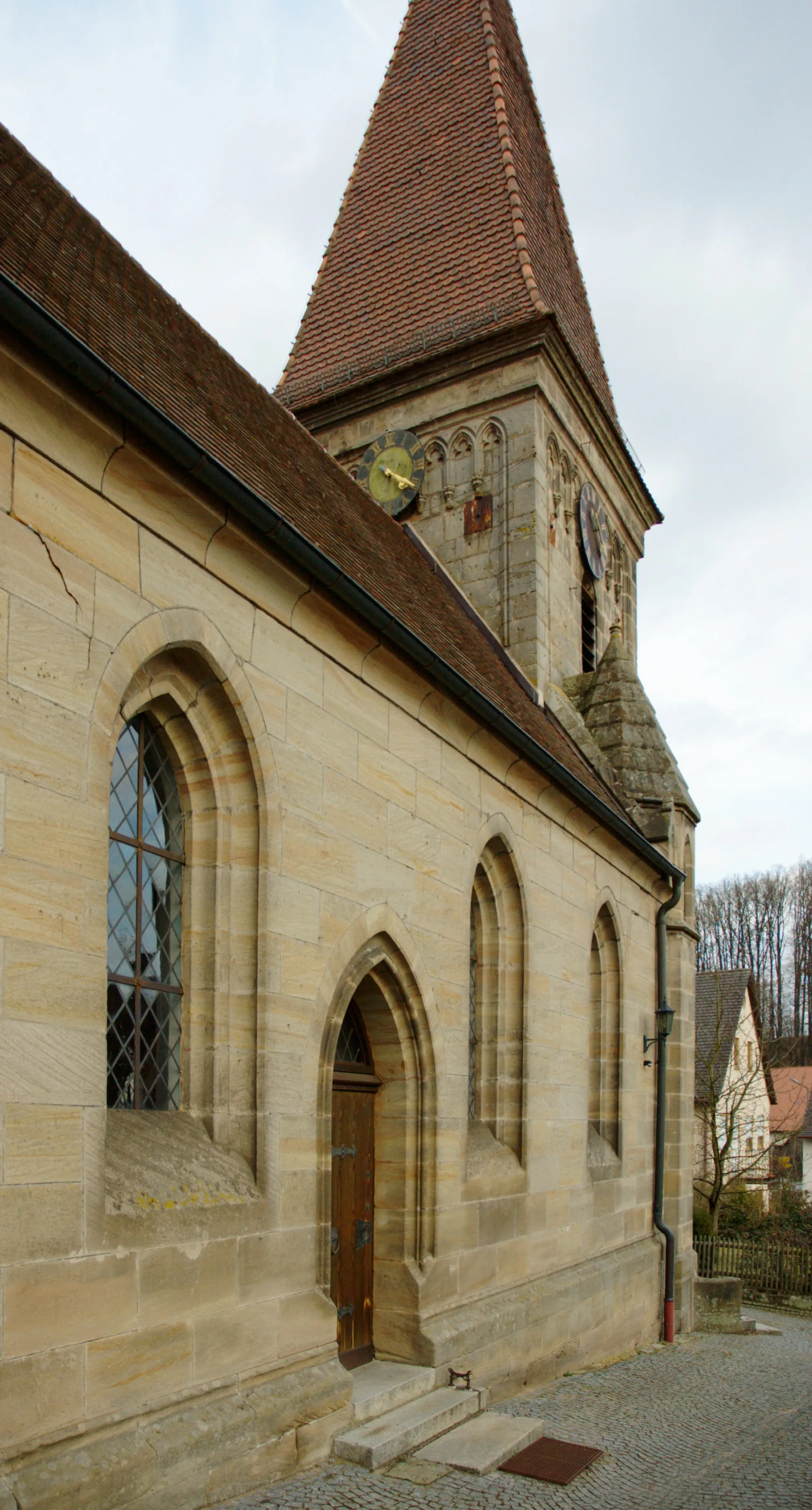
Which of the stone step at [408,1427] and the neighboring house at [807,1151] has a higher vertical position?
the stone step at [408,1427]

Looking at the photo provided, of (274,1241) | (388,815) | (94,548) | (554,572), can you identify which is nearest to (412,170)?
(554,572)

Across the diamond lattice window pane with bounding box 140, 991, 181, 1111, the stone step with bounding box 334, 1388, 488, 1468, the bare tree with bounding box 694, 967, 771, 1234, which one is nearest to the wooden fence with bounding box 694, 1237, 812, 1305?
the bare tree with bounding box 694, 967, 771, 1234

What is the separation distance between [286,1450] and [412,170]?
17226mm

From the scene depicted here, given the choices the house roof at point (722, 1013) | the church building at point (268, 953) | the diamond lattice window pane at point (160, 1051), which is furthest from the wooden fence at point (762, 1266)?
the diamond lattice window pane at point (160, 1051)

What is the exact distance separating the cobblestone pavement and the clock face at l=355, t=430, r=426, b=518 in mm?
10090

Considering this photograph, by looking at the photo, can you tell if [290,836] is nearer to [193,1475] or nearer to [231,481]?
[231,481]

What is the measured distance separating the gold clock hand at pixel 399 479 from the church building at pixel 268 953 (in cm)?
182

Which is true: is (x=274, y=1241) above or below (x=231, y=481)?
below

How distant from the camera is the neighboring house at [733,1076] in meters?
27.0

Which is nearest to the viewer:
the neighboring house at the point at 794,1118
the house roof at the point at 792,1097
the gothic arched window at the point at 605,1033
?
the gothic arched window at the point at 605,1033

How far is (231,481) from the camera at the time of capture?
18.3 feet

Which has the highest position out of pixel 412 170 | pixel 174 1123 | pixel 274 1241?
pixel 412 170

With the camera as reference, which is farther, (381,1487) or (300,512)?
(300,512)

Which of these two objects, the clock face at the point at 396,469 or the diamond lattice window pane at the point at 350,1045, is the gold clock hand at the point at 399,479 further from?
the diamond lattice window pane at the point at 350,1045
